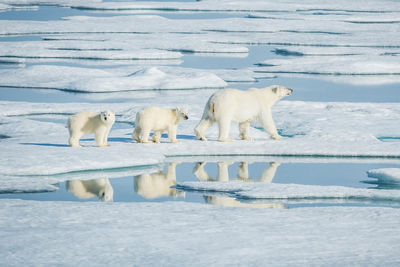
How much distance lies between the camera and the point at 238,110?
8.50 m

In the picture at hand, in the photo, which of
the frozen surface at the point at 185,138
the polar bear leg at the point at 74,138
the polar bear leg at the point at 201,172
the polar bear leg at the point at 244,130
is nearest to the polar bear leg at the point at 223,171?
the polar bear leg at the point at 201,172

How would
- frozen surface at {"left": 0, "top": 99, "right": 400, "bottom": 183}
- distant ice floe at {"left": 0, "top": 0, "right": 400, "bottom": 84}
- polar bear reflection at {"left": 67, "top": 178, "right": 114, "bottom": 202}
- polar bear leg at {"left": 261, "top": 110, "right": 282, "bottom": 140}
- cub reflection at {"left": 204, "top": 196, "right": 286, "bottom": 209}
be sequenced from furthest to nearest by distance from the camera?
distant ice floe at {"left": 0, "top": 0, "right": 400, "bottom": 84}
polar bear leg at {"left": 261, "top": 110, "right": 282, "bottom": 140}
frozen surface at {"left": 0, "top": 99, "right": 400, "bottom": 183}
polar bear reflection at {"left": 67, "top": 178, "right": 114, "bottom": 202}
cub reflection at {"left": 204, "top": 196, "right": 286, "bottom": 209}

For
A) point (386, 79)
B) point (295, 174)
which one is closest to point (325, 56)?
point (386, 79)

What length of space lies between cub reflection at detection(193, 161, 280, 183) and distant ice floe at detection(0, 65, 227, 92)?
21.1 feet

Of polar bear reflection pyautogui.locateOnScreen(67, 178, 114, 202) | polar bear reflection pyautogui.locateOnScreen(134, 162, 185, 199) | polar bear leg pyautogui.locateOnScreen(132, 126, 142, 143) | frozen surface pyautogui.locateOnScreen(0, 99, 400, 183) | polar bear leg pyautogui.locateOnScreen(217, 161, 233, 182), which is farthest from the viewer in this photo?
polar bear leg pyautogui.locateOnScreen(132, 126, 142, 143)

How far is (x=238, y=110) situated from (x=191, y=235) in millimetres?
3544

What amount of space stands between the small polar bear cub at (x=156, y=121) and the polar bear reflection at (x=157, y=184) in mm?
795

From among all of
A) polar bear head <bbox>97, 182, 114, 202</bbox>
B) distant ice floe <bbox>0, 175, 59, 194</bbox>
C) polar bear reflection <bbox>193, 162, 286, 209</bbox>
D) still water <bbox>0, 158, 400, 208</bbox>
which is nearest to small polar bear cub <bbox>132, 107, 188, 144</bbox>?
still water <bbox>0, 158, 400, 208</bbox>

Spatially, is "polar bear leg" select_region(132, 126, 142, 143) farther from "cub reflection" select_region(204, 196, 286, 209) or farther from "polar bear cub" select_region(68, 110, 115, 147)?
"cub reflection" select_region(204, 196, 286, 209)

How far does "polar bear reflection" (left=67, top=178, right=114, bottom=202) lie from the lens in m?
6.44

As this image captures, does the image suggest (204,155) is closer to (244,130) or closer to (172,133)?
(172,133)

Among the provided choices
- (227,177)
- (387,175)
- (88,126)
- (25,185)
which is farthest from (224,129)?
(25,185)

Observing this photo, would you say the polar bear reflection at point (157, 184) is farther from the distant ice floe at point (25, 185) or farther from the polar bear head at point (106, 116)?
the polar bear head at point (106, 116)

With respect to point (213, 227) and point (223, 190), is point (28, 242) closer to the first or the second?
point (213, 227)
